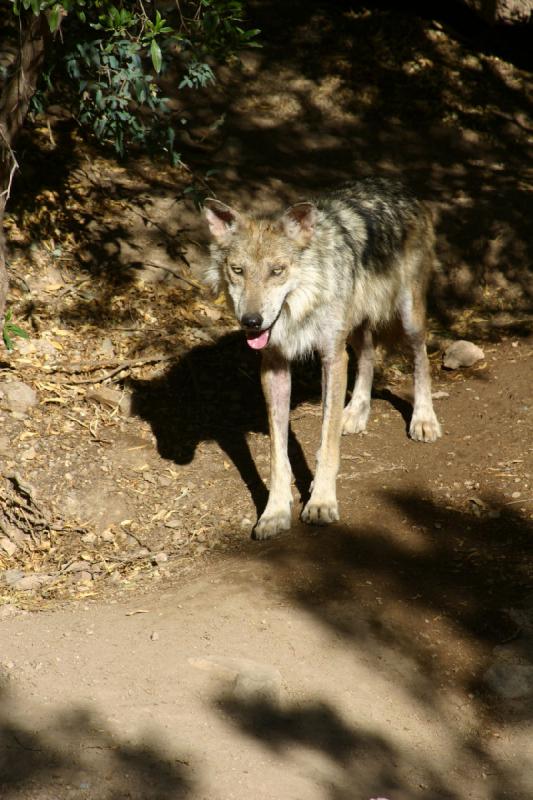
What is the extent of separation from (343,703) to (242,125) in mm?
8100

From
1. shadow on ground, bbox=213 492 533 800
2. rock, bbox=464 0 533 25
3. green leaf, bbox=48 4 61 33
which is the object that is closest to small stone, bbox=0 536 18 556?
shadow on ground, bbox=213 492 533 800

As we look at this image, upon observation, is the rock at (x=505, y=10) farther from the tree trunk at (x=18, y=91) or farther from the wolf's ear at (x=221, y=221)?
the wolf's ear at (x=221, y=221)

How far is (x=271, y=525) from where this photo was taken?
6004mm

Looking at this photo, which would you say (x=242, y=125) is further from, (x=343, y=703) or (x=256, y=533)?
(x=343, y=703)

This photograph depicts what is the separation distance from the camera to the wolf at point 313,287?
5738mm

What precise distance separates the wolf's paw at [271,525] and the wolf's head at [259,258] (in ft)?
3.64

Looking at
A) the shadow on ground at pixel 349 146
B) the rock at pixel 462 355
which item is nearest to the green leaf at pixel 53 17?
the shadow on ground at pixel 349 146

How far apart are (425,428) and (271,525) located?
1.84 m

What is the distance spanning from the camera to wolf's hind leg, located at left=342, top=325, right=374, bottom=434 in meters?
7.45

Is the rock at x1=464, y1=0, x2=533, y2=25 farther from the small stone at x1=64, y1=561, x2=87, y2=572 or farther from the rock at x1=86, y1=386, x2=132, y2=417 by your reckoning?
the small stone at x1=64, y1=561, x2=87, y2=572

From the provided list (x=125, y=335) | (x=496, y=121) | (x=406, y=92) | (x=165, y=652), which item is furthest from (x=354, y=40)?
(x=165, y=652)

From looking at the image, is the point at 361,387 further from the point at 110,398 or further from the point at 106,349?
the point at 106,349

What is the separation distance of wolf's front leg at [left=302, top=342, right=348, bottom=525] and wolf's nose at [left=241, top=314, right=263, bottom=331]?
811mm

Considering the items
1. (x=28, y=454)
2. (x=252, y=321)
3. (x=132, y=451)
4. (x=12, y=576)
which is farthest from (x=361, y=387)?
(x=12, y=576)
